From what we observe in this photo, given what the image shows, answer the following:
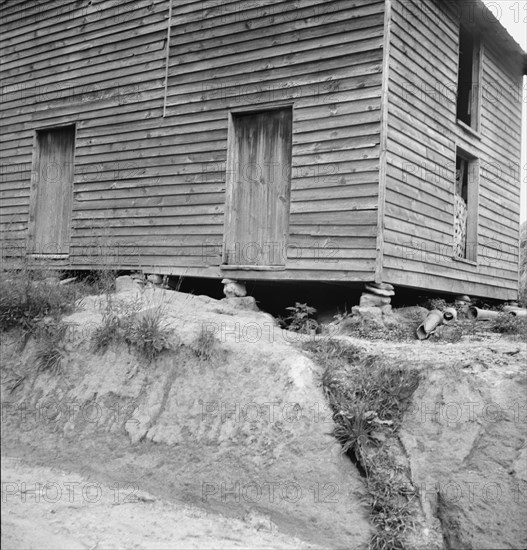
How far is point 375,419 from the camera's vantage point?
5.33 m

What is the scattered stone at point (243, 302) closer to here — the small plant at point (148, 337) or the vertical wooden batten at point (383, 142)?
the vertical wooden batten at point (383, 142)

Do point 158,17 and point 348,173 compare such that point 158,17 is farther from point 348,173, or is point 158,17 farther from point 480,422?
point 480,422

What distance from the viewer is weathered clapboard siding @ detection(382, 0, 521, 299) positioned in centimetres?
891

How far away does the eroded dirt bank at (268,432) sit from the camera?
16.0 feet

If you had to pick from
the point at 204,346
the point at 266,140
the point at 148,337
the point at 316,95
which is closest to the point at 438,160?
the point at 316,95

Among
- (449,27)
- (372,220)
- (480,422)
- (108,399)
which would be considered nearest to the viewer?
(480,422)

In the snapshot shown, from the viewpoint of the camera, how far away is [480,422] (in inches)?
206

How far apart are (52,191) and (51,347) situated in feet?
19.8

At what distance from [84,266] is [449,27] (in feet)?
23.9

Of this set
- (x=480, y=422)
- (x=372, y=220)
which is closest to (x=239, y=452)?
(x=480, y=422)

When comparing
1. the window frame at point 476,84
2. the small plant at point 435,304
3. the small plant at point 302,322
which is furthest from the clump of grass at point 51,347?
the window frame at point 476,84

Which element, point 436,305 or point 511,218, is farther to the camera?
point 511,218

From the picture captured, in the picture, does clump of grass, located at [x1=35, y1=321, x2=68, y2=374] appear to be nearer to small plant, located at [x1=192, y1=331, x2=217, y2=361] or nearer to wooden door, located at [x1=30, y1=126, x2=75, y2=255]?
small plant, located at [x1=192, y1=331, x2=217, y2=361]

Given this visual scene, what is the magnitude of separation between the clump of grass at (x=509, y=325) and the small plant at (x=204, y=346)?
3803 mm
